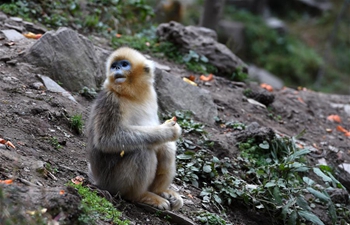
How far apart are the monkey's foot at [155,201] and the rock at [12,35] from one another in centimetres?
400

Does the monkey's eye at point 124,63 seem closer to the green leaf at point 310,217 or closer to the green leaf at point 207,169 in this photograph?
the green leaf at point 207,169

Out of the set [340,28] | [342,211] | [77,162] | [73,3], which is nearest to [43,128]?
[77,162]

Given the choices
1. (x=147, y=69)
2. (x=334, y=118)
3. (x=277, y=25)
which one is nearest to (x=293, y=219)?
(x=147, y=69)

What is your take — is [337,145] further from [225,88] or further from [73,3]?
[73,3]

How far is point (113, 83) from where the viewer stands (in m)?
5.73

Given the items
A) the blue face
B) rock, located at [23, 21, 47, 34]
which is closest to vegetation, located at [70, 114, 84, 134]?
the blue face

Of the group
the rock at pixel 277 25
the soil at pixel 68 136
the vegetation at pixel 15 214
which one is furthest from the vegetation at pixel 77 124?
the rock at pixel 277 25

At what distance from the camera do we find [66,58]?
313 inches

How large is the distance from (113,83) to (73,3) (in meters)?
5.41

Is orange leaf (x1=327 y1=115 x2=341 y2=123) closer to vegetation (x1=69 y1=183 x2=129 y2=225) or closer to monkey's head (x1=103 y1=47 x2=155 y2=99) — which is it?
monkey's head (x1=103 y1=47 x2=155 y2=99)

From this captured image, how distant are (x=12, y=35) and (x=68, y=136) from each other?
8.48 ft

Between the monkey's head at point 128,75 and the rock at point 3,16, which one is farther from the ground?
the monkey's head at point 128,75

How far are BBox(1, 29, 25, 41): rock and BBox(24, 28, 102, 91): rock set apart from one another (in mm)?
801

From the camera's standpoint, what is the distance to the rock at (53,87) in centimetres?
752
